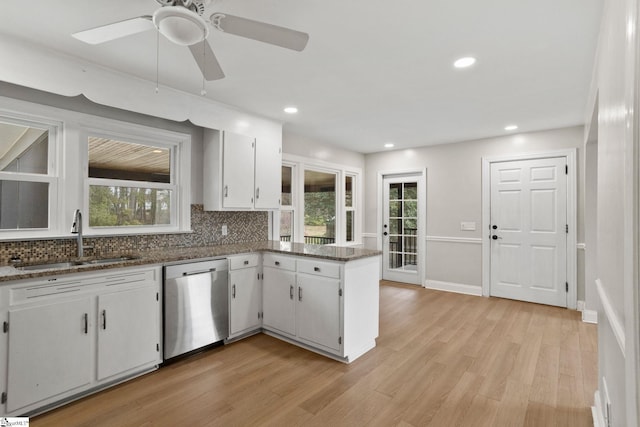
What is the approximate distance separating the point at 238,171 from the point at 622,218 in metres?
3.17

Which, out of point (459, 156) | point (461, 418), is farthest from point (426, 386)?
point (459, 156)

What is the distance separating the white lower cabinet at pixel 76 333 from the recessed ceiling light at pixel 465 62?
2954 millimetres

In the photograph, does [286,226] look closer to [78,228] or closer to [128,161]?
[128,161]

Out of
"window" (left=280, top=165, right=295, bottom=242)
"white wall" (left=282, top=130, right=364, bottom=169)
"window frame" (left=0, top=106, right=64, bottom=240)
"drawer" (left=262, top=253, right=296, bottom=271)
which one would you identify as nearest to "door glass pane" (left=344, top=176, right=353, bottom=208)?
"white wall" (left=282, top=130, right=364, bottom=169)

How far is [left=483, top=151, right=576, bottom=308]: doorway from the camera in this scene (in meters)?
4.25

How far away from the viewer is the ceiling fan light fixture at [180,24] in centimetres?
129

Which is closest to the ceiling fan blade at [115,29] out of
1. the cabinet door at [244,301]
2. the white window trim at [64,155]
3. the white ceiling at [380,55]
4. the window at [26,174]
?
the white ceiling at [380,55]

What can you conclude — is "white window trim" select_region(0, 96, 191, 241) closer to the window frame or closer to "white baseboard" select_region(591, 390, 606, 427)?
the window frame

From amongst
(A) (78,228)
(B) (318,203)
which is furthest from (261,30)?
(B) (318,203)

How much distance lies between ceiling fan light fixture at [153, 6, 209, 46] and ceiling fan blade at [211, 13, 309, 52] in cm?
13

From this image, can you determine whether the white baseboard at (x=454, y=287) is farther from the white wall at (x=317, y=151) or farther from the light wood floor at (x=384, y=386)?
the white wall at (x=317, y=151)

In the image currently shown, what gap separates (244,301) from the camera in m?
3.22

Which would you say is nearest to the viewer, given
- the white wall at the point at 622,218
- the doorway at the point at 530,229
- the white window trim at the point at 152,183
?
the white wall at the point at 622,218

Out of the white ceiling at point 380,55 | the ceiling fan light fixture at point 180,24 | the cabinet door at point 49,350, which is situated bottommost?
the cabinet door at point 49,350
